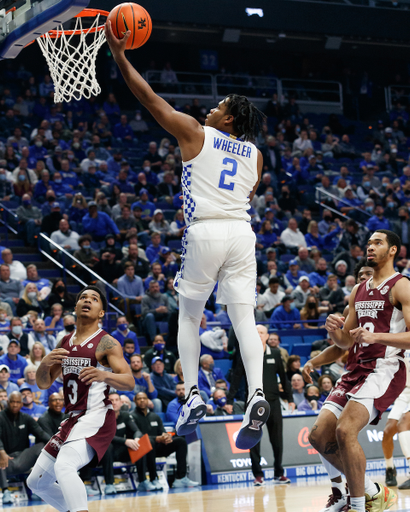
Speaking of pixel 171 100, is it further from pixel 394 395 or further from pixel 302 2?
pixel 394 395

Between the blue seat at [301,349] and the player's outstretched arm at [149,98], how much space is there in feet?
31.7

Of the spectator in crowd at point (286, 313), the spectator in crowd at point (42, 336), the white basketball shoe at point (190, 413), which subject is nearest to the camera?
the white basketball shoe at point (190, 413)

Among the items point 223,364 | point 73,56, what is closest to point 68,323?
point 223,364

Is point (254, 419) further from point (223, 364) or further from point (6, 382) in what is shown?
point (223, 364)

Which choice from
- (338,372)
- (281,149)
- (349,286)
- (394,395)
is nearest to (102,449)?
(394,395)

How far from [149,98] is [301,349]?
1003cm

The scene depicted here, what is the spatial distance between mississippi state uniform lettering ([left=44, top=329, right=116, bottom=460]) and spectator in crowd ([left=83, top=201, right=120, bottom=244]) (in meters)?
9.35

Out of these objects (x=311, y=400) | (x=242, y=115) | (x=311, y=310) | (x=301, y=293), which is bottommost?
(x=311, y=400)

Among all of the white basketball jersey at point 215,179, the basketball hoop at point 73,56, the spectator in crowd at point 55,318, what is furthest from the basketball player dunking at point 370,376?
the spectator in crowd at point 55,318

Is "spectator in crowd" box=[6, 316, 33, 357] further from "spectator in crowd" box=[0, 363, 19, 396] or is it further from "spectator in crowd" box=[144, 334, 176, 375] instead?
"spectator in crowd" box=[144, 334, 176, 375]

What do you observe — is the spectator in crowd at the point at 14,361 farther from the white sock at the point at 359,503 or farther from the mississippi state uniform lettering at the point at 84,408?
the white sock at the point at 359,503

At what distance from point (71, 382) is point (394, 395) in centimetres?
276

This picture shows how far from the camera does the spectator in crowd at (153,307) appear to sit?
13.6 meters

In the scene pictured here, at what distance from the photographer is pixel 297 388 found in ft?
41.1
